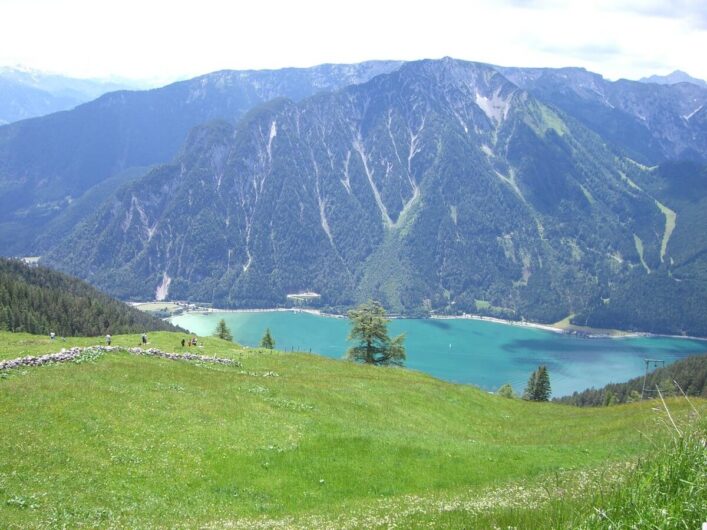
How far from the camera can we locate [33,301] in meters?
147

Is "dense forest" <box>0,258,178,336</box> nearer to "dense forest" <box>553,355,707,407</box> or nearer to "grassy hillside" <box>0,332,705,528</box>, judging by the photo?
"grassy hillside" <box>0,332,705,528</box>

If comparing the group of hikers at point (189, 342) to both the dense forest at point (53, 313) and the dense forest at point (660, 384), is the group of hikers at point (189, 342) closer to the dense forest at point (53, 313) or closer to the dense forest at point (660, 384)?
the dense forest at point (53, 313)

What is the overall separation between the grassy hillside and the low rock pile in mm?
1246

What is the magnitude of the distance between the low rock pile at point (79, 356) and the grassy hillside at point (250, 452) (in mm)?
1246

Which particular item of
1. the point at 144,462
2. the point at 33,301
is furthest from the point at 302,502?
the point at 33,301

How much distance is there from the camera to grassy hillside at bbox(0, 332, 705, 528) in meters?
21.8

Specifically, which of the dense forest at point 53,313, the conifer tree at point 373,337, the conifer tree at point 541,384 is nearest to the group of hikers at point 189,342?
the conifer tree at point 373,337

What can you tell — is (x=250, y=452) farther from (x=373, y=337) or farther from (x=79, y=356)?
(x=373, y=337)

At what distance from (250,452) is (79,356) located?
18600 millimetres

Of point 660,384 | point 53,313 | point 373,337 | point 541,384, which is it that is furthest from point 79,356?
point 660,384

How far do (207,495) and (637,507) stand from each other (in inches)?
806

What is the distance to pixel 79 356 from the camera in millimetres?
41281

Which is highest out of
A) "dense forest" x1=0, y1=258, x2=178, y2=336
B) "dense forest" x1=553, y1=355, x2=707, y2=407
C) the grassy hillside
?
the grassy hillside

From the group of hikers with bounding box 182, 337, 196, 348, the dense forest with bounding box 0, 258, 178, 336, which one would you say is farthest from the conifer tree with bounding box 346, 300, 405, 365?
the dense forest with bounding box 0, 258, 178, 336
